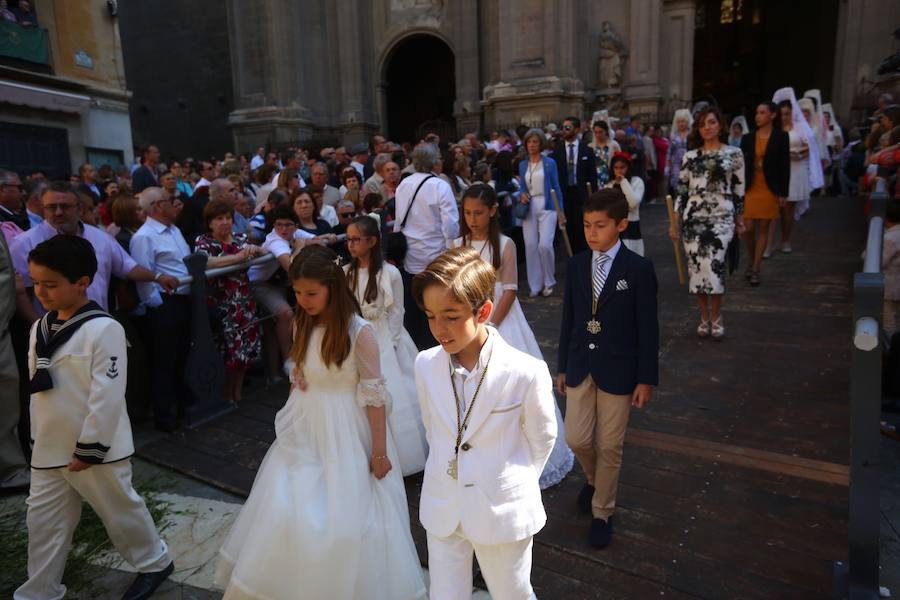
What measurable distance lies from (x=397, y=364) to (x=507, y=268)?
3.13 feet

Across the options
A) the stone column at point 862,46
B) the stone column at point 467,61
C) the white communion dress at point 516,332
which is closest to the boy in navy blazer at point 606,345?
the white communion dress at point 516,332

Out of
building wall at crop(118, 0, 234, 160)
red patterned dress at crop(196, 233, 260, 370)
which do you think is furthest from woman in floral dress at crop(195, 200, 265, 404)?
building wall at crop(118, 0, 234, 160)

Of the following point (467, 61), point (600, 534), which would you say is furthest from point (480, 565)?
point (467, 61)

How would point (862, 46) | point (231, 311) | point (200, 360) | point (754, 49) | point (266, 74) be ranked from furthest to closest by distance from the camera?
point (754, 49) → point (266, 74) → point (862, 46) → point (231, 311) → point (200, 360)

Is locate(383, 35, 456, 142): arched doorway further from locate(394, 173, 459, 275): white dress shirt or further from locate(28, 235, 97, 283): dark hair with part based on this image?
locate(28, 235, 97, 283): dark hair with part

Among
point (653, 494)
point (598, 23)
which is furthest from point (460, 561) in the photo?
point (598, 23)

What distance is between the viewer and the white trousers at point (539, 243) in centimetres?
802

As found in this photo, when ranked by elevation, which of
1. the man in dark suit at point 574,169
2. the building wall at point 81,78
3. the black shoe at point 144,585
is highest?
the building wall at point 81,78

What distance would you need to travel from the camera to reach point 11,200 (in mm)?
4867

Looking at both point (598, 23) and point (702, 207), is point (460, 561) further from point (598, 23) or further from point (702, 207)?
point (598, 23)

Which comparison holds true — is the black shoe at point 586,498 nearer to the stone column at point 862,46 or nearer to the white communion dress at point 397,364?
the white communion dress at point 397,364

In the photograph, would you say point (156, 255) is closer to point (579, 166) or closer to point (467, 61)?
point (579, 166)

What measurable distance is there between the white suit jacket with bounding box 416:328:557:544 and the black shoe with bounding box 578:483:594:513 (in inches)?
57.2

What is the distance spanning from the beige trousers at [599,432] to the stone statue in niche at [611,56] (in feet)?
59.2
